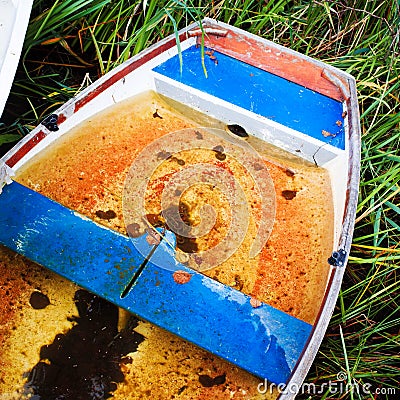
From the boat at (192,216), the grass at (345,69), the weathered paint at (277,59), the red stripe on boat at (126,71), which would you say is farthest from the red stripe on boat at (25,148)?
the weathered paint at (277,59)

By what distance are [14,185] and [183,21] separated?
1.47 m

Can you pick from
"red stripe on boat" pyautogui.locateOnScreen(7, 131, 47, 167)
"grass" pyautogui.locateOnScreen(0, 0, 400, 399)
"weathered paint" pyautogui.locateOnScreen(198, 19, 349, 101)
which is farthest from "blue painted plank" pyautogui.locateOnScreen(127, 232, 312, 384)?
"weathered paint" pyautogui.locateOnScreen(198, 19, 349, 101)

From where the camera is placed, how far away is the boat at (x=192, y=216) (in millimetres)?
1753

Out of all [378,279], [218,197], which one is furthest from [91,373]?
[378,279]

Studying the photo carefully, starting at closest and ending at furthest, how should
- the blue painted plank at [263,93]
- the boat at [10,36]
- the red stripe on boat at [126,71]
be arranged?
1. the boat at [10,36]
2. the red stripe on boat at [126,71]
3. the blue painted plank at [263,93]

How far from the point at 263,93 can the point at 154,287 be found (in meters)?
1.08

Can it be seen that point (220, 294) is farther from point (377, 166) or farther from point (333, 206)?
point (377, 166)

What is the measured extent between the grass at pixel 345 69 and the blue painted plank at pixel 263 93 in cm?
25

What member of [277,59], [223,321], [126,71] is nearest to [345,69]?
[277,59]

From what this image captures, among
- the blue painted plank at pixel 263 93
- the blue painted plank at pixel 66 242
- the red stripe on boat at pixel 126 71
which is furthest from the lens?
the blue painted plank at pixel 263 93

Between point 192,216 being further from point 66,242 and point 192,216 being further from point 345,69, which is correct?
point 345,69

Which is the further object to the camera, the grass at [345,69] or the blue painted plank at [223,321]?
the grass at [345,69]

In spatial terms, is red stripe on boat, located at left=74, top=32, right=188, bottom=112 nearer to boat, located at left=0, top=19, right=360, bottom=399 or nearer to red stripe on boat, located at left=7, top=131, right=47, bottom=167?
boat, located at left=0, top=19, right=360, bottom=399

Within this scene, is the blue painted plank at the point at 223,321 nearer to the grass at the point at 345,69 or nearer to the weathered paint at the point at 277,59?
the grass at the point at 345,69
